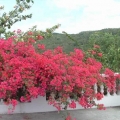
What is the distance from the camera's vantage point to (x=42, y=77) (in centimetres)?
659

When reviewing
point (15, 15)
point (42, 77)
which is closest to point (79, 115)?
point (42, 77)

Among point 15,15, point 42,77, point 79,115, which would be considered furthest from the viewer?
point 15,15

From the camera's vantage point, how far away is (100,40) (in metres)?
15.1

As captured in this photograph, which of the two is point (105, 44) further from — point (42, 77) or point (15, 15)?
point (42, 77)

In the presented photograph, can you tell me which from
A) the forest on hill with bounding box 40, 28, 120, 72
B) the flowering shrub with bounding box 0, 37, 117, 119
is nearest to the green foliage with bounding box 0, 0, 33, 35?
the forest on hill with bounding box 40, 28, 120, 72

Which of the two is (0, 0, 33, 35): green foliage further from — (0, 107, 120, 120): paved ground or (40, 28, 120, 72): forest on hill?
(0, 107, 120, 120): paved ground

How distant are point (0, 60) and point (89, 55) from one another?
2.57 meters

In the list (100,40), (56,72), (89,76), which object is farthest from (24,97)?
(100,40)

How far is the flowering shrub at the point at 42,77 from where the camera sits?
639 cm

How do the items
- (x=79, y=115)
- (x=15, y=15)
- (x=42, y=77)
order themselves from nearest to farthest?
(x=42, y=77) < (x=79, y=115) < (x=15, y=15)

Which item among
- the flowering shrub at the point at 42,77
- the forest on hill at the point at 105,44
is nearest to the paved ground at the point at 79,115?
the flowering shrub at the point at 42,77

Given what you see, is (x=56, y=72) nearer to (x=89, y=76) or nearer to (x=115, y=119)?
(x=89, y=76)

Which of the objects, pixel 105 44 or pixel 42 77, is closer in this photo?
pixel 42 77

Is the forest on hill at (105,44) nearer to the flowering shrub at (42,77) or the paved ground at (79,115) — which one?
the paved ground at (79,115)
